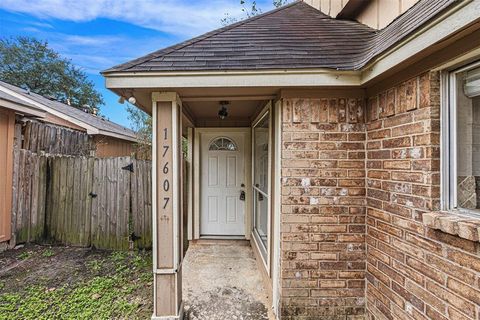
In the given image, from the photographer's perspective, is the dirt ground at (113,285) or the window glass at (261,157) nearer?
the dirt ground at (113,285)

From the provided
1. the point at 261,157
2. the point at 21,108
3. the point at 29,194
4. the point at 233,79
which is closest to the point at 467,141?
the point at 233,79

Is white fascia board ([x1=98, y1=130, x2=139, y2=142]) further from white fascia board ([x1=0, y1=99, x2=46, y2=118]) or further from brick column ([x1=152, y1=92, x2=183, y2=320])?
brick column ([x1=152, y1=92, x2=183, y2=320])

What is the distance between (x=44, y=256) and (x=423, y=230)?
5436 mm

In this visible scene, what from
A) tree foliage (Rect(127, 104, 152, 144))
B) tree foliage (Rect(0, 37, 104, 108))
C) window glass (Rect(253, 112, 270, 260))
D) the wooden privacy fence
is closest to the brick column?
window glass (Rect(253, 112, 270, 260))

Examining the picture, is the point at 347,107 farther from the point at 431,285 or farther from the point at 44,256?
the point at 44,256

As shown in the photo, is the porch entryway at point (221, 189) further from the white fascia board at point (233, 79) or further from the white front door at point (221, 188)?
the white fascia board at point (233, 79)

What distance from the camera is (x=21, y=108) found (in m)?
5.23

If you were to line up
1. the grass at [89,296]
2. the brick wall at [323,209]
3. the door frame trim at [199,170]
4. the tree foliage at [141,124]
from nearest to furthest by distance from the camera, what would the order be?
the brick wall at [323,209] < the grass at [89,296] < the door frame trim at [199,170] < the tree foliage at [141,124]

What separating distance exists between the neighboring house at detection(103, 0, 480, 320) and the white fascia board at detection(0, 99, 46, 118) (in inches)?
127

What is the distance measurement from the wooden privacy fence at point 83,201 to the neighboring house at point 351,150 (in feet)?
7.45

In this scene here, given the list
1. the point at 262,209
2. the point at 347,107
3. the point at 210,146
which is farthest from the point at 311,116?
the point at 210,146

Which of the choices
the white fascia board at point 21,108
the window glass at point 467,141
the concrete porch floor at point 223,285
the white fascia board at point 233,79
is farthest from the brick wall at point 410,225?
the white fascia board at point 21,108

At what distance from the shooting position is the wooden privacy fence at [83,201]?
16.6 feet

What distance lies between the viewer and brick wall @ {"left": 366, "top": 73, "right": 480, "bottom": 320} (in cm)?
168
